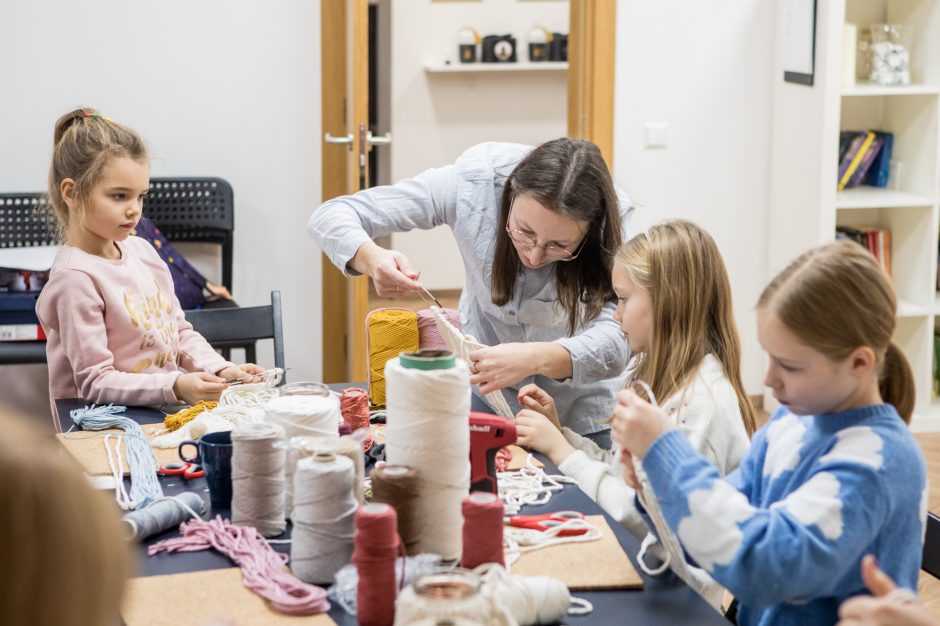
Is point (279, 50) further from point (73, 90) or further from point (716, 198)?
point (716, 198)

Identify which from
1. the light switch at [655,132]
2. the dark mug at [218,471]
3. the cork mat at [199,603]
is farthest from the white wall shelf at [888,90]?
the cork mat at [199,603]

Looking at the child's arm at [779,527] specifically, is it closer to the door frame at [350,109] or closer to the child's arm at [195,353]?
the child's arm at [195,353]

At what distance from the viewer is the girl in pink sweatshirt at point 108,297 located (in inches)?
89.9

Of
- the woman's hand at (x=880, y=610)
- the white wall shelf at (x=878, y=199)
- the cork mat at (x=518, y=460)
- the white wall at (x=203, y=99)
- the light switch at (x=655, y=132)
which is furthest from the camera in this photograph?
the light switch at (x=655, y=132)

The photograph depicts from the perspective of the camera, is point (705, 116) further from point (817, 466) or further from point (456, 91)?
point (817, 466)

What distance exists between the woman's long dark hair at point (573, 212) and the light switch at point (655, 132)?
214cm

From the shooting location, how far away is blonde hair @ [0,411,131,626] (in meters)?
0.87

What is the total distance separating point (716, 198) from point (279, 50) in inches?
70.9

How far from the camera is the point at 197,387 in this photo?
222cm

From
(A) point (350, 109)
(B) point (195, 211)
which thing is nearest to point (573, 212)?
(A) point (350, 109)

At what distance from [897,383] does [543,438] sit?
0.67 m

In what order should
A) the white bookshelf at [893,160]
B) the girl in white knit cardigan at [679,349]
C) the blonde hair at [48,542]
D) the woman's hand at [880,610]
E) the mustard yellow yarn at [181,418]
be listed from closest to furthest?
the blonde hair at [48,542] → the woman's hand at [880,610] → the girl in white knit cardigan at [679,349] → the mustard yellow yarn at [181,418] → the white bookshelf at [893,160]

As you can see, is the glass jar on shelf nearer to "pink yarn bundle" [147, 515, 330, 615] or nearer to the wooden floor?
the wooden floor

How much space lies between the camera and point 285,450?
161 cm
